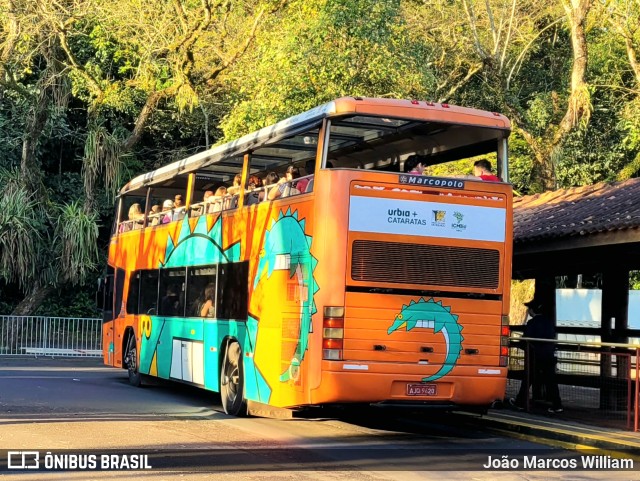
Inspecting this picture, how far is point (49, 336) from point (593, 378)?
69.4ft

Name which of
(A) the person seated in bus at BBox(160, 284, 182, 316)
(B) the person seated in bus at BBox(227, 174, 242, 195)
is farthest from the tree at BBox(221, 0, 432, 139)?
(B) the person seated in bus at BBox(227, 174, 242, 195)

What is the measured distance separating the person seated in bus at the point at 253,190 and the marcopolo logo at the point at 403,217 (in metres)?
2.84

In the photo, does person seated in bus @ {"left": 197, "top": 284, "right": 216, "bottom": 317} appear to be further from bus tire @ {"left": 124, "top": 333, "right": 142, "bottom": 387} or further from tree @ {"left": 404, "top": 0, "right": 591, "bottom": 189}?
tree @ {"left": 404, "top": 0, "right": 591, "bottom": 189}

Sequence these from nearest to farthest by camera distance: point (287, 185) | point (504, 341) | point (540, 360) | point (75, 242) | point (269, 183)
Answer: point (504, 341)
point (287, 185)
point (269, 183)
point (540, 360)
point (75, 242)

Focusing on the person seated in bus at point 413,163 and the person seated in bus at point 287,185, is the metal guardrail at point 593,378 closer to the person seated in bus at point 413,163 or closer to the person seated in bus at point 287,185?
the person seated in bus at point 413,163

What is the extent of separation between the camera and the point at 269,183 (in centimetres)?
1460

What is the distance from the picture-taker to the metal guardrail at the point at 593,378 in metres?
14.1

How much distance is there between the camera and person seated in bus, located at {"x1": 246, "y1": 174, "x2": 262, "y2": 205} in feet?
48.6

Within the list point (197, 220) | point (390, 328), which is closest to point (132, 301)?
point (197, 220)

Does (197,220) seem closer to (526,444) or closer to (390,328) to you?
(390,328)

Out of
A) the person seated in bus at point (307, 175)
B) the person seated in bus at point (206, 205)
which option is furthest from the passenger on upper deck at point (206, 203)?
the person seated in bus at point (307, 175)

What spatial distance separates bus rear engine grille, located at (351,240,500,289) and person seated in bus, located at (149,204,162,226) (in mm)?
7839

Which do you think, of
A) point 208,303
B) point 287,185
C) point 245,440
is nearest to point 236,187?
point 208,303

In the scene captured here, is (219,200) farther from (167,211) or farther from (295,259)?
(295,259)
